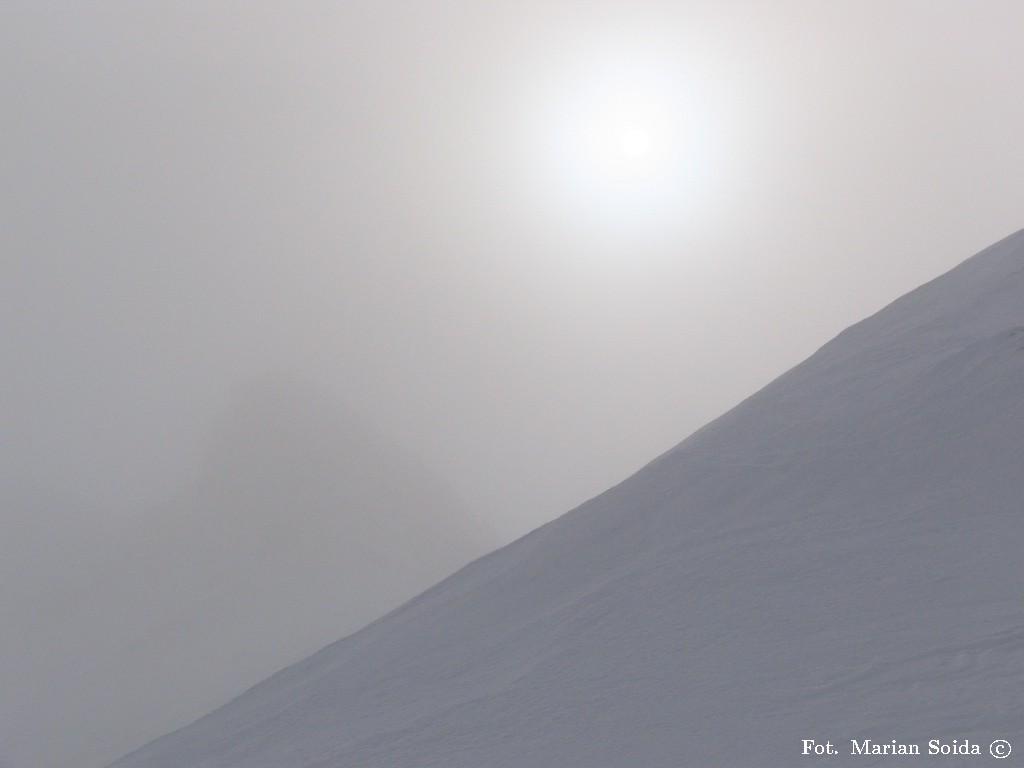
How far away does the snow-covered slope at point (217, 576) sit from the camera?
5653 cm

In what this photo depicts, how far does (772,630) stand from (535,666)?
59.9 inches

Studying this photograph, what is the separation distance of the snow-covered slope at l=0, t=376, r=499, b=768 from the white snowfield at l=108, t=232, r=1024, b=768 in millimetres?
50563

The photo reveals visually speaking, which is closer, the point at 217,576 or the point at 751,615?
the point at 751,615

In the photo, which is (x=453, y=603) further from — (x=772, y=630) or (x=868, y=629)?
(x=868, y=629)

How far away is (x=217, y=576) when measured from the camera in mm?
82500

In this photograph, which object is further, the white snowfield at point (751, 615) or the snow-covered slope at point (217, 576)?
the snow-covered slope at point (217, 576)

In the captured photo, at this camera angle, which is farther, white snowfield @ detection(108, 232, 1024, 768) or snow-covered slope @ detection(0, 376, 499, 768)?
snow-covered slope @ detection(0, 376, 499, 768)

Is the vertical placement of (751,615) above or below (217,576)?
below

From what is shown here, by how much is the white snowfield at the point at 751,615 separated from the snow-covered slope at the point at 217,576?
166 ft

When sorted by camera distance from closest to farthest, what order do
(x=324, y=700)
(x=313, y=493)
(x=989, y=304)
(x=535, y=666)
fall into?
(x=535, y=666)
(x=324, y=700)
(x=989, y=304)
(x=313, y=493)

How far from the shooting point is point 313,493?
98688mm

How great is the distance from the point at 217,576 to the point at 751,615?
84879 mm

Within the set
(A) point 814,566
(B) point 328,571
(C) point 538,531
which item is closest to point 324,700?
(C) point 538,531

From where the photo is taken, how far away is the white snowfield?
4098 mm
